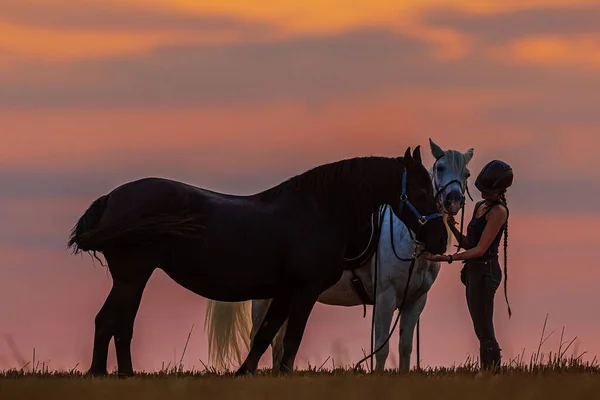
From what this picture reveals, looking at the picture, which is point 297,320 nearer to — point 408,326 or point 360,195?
point 360,195

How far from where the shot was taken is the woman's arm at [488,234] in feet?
35.9

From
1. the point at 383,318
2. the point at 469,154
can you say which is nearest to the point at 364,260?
the point at 383,318

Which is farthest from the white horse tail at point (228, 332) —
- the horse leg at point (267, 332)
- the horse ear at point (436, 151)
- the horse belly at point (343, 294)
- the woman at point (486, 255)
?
the woman at point (486, 255)

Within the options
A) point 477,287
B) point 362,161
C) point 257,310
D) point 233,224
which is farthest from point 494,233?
point 257,310

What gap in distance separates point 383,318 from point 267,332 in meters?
3.23

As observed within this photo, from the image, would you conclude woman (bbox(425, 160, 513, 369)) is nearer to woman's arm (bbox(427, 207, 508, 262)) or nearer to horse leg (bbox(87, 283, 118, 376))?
woman's arm (bbox(427, 207, 508, 262))

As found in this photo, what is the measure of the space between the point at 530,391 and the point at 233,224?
3.94 meters

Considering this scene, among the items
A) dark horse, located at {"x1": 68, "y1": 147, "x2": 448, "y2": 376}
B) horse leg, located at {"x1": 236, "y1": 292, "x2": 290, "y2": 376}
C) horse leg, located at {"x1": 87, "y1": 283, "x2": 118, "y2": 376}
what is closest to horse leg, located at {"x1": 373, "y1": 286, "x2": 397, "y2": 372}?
horse leg, located at {"x1": 236, "y1": 292, "x2": 290, "y2": 376}

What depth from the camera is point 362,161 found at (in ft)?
38.8

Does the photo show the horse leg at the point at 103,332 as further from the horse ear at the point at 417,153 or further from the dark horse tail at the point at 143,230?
the horse ear at the point at 417,153

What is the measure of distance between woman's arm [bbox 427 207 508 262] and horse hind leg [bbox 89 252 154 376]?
2948 millimetres

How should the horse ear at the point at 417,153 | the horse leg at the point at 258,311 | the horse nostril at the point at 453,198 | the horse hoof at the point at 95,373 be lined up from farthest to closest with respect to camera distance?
the horse leg at the point at 258,311 → the horse nostril at the point at 453,198 → the horse ear at the point at 417,153 → the horse hoof at the point at 95,373

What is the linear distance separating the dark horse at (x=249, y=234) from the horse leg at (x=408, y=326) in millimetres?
3298

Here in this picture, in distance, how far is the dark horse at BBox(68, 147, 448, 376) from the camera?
11.4 meters
